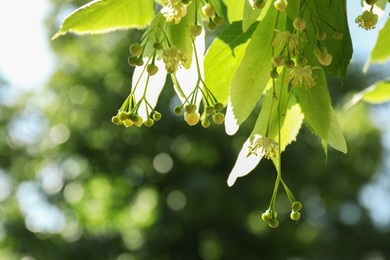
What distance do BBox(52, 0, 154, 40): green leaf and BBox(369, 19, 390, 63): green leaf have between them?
0.35m

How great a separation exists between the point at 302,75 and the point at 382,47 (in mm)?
341

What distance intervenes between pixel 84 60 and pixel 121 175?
113 inches

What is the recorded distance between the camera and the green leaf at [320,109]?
0.82 meters

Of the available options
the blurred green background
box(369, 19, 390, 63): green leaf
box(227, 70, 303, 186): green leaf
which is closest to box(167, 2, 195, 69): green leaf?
box(227, 70, 303, 186): green leaf

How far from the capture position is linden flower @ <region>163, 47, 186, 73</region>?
81cm

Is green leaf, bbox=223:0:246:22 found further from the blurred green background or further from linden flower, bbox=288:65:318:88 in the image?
the blurred green background

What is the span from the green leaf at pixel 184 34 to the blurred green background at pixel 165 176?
42.7 ft

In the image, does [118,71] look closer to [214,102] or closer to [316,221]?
[316,221]

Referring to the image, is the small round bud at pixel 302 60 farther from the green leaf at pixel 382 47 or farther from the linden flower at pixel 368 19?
the green leaf at pixel 382 47

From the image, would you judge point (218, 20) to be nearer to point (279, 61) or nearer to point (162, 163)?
point (279, 61)

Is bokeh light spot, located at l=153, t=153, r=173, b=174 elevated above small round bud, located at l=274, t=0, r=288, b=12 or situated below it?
below

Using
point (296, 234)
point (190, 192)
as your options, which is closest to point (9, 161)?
point (190, 192)

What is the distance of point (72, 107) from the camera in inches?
664

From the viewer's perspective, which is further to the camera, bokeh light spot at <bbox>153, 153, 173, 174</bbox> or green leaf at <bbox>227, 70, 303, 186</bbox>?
bokeh light spot at <bbox>153, 153, 173, 174</bbox>
